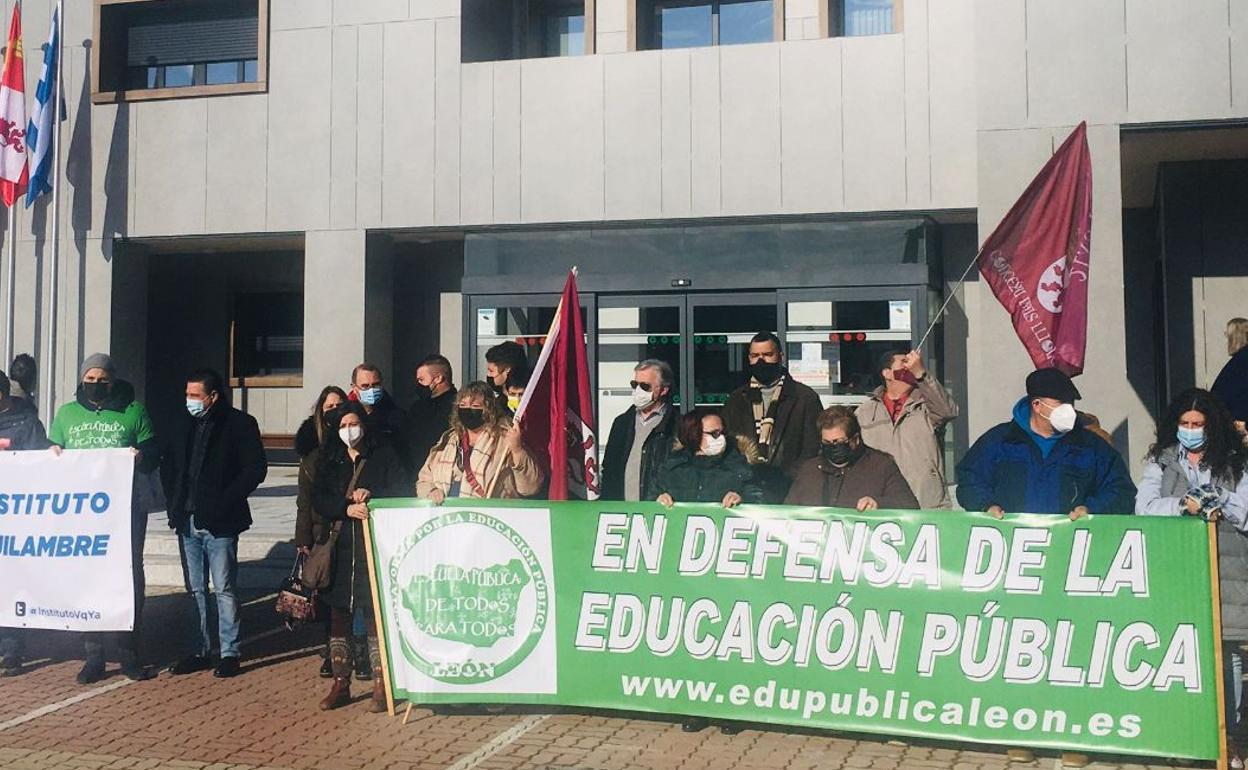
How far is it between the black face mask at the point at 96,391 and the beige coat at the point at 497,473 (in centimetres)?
244

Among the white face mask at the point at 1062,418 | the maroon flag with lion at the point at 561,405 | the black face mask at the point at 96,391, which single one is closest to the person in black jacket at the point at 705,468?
the maroon flag with lion at the point at 561,405

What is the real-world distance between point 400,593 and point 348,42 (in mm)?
9520

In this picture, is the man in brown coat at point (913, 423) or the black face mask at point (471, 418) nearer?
the black face mask at point (471, 418)

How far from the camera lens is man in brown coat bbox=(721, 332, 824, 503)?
23.4 ft

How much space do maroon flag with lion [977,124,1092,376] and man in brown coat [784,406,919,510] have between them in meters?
2.17

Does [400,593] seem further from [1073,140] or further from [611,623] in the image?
[1073,140]

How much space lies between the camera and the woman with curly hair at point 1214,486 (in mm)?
5461

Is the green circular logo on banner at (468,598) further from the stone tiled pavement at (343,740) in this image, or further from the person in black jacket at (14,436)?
the person in black jacket at (14,436)

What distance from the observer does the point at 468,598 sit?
20.1 feet

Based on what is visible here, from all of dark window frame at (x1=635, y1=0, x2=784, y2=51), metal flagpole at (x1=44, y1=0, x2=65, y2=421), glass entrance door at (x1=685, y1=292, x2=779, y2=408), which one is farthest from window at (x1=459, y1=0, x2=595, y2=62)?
metal flagpole at (x1=44, y1=0, x2=65, y2=421)

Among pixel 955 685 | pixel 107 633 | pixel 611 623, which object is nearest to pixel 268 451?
pixel 107 633

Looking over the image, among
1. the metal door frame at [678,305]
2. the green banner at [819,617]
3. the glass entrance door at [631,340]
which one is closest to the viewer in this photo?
the green banner at [819,617]

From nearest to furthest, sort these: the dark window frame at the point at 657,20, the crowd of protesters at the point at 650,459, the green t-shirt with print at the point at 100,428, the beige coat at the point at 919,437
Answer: the crowd of protesters at the point at 650,459
the beige coat at the point at 919,437
the green t-shirt with print at the point at 100,428
the dark window frame at the point at 657,20

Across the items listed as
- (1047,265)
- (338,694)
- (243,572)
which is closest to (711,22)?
(1047,265)
